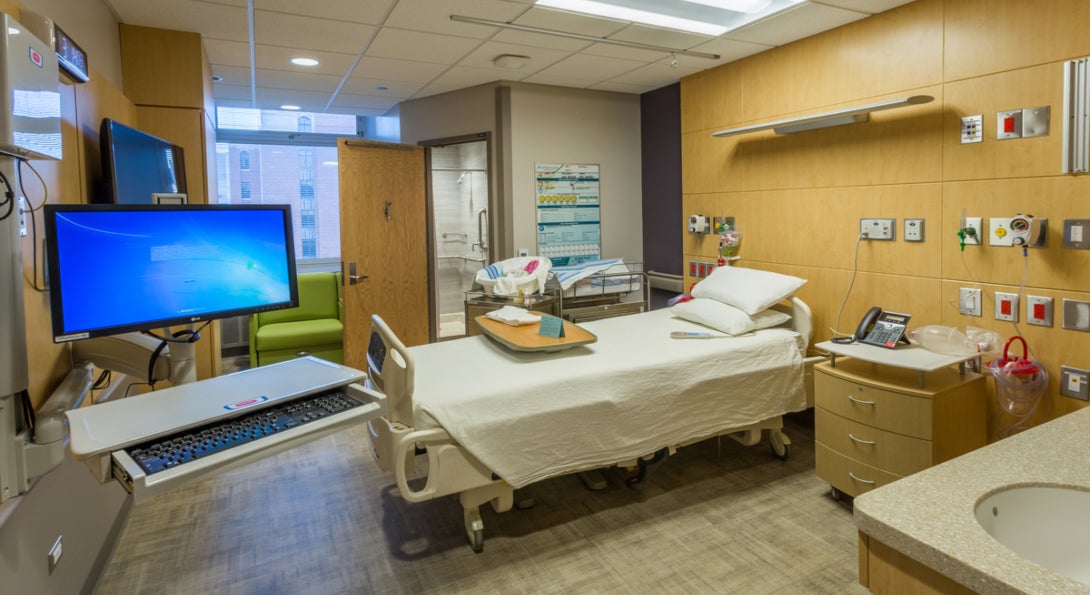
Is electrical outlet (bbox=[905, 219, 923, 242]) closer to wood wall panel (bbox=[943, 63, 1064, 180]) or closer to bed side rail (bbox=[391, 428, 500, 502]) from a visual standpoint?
wood wall panel (bbox=[943, 63, 1064, 180])

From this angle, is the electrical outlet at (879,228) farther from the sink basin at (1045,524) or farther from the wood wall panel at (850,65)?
the sink basin at (1045,524)

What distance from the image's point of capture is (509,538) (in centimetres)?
262

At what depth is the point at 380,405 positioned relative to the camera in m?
1.77

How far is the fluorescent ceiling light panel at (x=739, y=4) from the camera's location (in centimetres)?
323

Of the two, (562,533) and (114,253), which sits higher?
(114,253)

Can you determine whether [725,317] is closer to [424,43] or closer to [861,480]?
[861,480]

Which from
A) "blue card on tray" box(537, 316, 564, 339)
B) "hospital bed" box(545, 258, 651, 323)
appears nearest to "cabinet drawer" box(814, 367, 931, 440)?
"blue card on tray" box(537, 316, 564, 339)

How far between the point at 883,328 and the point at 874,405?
1.59 feet

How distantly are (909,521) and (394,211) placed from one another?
15.7 ft

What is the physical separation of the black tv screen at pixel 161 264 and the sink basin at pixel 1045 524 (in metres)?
1.98

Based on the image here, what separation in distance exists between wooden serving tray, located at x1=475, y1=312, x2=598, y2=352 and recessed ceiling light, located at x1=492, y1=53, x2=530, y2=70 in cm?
196

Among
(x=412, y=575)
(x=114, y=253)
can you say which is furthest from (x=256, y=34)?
(x=412, y=575)

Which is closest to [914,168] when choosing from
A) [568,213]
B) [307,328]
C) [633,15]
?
[633,15]

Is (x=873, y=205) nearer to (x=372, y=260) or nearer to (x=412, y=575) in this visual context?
(x=412, y=575)
